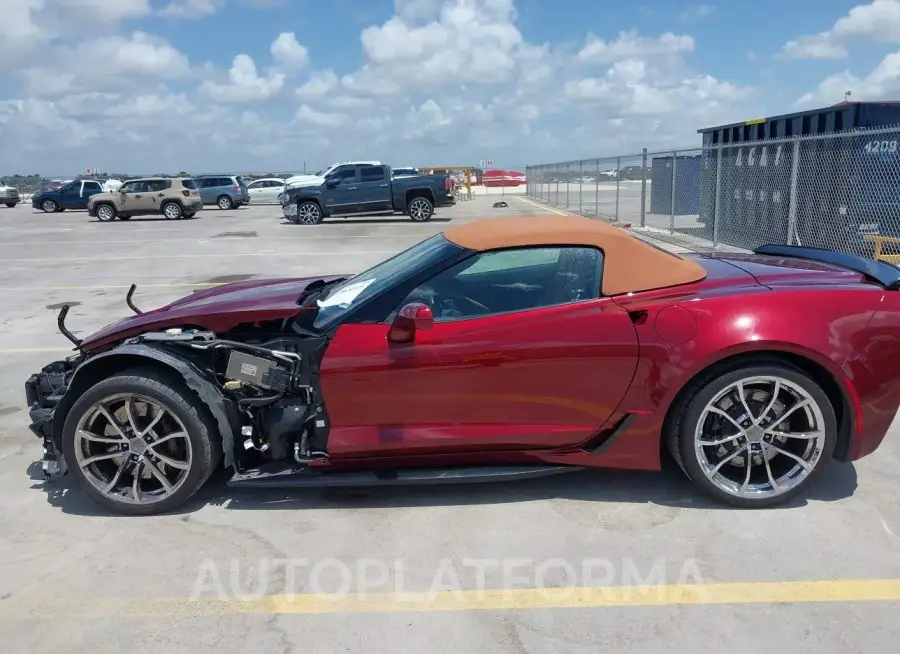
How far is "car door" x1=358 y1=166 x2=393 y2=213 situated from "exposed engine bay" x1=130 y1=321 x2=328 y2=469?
20.5 m

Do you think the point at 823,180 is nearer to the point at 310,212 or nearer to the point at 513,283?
the point at 513,283

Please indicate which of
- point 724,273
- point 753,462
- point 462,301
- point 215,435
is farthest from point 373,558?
point 724,273

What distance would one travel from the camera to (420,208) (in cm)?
2384

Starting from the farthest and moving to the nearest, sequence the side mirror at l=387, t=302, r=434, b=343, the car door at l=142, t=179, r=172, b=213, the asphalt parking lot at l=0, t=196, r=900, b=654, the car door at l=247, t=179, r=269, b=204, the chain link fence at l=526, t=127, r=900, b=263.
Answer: the car door at l=247, t=179, r=269, b=204 → the car door at l=142, t=179, r=172, b=213 → the chain link fence at l=526, t=127, r=900, b=263 → the side mirror at l=387, t=302, r=434, b=343 → the asphalt parking lot at l=0, t=196, r=900, b=654

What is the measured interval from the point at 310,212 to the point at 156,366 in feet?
67.8

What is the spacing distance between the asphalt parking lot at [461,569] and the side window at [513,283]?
3.37 ft

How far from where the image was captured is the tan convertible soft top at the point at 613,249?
11.8 feet

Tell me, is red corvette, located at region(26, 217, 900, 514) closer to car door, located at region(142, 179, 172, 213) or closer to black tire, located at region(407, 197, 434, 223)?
black tire, located at region(407, 197, 434, 223)

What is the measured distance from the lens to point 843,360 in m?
3.46

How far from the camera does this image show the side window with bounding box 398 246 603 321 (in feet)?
11.7

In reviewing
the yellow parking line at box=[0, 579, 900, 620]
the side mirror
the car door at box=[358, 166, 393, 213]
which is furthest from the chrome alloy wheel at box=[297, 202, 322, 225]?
the yellow parking line at box=[0, 579, 900, 620]

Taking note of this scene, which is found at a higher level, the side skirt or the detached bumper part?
the detached bumper part

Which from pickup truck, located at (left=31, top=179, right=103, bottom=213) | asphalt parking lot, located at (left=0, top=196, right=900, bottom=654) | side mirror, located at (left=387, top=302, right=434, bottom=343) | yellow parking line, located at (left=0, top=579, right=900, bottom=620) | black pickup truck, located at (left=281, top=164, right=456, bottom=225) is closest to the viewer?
asphalt parking lot, located at (left=0, top=196, right=900, bottom=654)

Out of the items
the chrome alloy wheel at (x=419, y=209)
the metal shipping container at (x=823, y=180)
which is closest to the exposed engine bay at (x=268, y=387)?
the metal shipping container at (x=823, y=180)
